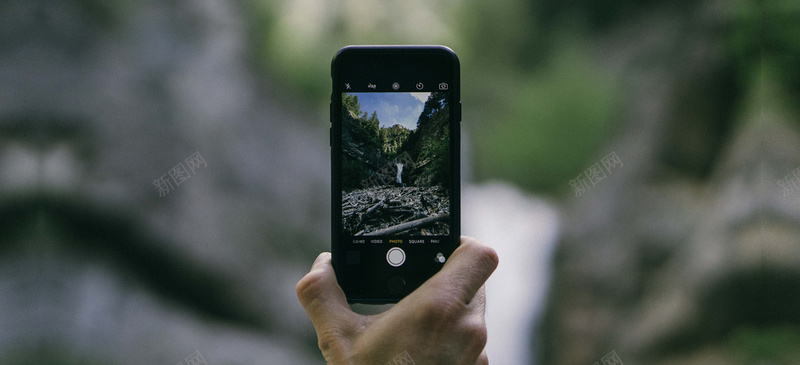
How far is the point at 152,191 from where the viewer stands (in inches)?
31.9

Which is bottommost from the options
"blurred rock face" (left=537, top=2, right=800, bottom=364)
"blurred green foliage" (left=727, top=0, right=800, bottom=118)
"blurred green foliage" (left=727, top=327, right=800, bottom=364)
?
"blurred green foliage" (left=727, top=327, right=800, bottom=364)

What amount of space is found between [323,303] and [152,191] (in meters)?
0.55

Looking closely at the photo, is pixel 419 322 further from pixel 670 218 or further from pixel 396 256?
pixel 670 218

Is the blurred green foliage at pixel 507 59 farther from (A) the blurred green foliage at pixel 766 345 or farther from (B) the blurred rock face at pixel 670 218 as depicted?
(A) the blurred green foliage at pixel 766 345

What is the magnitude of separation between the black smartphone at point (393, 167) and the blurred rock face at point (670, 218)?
0.41m

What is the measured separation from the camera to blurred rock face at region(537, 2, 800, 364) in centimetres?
80

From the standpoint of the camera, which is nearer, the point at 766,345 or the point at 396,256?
the point at 396,256

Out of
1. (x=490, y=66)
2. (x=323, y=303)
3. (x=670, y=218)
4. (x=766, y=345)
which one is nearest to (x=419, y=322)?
(x=323, y=303)

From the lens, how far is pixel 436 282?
16.0 inches

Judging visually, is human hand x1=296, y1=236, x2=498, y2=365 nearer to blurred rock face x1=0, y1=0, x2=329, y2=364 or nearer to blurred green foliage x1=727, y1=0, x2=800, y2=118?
blurred rock face x1=0, y1=0, x2=329, y2=364

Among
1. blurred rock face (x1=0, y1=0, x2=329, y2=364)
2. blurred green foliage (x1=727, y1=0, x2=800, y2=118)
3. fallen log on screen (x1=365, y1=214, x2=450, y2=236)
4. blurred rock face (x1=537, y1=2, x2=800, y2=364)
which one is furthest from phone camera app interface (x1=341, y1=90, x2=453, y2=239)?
blurred green foliage (x1=727, y1=0, x2=800, y2=118)

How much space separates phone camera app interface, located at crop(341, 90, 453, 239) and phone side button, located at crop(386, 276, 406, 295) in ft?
0.16

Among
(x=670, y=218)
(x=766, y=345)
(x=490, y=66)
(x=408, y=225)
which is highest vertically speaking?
(x=490, y=66)

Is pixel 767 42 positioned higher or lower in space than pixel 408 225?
higher
